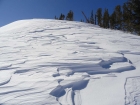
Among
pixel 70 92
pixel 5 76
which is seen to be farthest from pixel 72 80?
pixel 5 76

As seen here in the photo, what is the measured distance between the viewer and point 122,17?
1719 cm

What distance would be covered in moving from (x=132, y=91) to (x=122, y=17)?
709 inches

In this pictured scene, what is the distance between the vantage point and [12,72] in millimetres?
1723

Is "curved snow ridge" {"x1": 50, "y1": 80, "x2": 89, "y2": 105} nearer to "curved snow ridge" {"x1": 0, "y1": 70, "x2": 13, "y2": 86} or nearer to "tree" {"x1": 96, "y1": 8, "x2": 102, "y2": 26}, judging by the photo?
"curved snow ridge" {"x1": 0, "y1": 70, "x2": 13, "y2": 86}

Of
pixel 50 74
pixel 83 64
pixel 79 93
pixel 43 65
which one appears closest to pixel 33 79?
pixel 50 74

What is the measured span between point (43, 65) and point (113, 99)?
1.12m

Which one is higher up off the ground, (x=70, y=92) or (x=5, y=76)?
(x=5, y=76)

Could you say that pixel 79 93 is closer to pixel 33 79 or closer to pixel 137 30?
pixel 33 79

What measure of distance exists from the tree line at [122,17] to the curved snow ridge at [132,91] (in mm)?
7650

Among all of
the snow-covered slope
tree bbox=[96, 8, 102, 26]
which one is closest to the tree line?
tree bbox=[96, 8, 102, 26]

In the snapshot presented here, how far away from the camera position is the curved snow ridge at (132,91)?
113cm

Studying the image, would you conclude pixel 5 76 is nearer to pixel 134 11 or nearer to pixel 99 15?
pixel 134 11

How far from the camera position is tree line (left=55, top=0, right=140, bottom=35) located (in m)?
10.5

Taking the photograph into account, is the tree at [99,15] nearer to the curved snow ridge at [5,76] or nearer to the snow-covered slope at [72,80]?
the snow-covered slope at [72,80]
